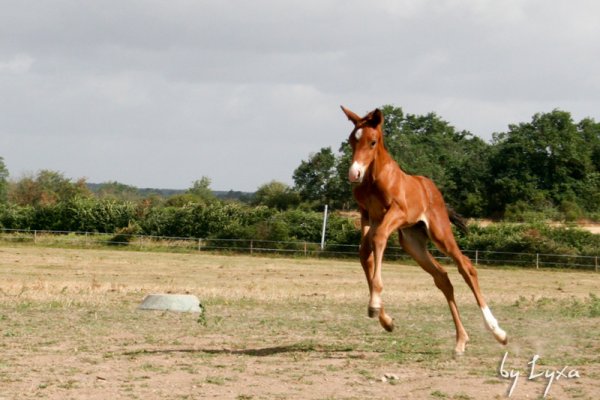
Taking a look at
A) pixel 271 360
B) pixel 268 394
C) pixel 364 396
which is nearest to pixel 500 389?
pixel 364 396

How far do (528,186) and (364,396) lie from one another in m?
70.0

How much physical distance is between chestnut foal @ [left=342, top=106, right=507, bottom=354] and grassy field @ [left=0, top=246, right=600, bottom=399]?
2.89 feet

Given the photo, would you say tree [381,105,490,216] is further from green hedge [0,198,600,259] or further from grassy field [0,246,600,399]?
grassy field [0,246,600,399]

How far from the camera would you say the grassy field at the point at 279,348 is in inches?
356

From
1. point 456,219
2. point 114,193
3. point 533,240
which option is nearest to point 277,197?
point 533,240

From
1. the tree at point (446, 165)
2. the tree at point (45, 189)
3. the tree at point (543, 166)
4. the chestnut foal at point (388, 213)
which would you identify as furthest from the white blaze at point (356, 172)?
the tree at point (45, 189)

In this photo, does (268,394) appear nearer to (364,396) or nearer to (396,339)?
(364,396)

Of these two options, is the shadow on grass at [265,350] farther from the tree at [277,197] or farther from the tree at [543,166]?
the tree at [277,197]

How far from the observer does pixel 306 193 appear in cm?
9075

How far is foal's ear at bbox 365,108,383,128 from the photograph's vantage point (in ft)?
34.1

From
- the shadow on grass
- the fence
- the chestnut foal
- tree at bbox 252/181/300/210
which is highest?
tree at bbox 252/181/300/210

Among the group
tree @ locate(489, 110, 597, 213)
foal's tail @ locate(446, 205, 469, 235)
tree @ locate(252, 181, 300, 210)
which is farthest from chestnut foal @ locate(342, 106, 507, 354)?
tree @ locate(252, 181, 300, 210)

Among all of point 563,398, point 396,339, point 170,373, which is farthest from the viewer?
point 396,339

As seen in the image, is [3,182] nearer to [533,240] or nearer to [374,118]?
[533,240]
